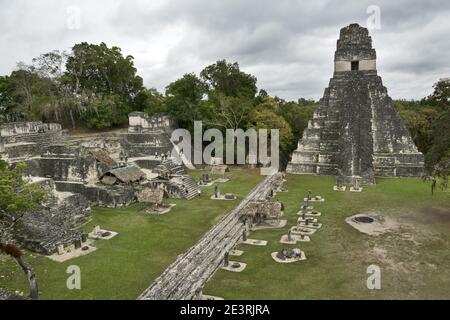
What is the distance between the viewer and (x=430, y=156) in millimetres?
22312

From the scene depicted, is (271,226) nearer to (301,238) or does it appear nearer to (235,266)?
(301,238)

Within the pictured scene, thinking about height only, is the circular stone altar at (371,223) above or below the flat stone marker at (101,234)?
above

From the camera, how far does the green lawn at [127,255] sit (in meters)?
11.4

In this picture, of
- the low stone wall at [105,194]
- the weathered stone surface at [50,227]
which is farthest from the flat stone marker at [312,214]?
the weathered stone surface at [50,227]

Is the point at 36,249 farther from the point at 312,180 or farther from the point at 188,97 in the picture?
the point at 188,97

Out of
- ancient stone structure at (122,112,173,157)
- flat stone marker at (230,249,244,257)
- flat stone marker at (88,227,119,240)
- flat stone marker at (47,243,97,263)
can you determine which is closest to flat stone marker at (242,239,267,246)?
flat stone marker at (230,249,244,257)

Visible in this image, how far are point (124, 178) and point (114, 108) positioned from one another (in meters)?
17.8

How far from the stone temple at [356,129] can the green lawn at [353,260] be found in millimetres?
6611

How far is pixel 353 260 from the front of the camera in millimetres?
13102

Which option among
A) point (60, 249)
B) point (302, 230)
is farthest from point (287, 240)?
point (60, 249)

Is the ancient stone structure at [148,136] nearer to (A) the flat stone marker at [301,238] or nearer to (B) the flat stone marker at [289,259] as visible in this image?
(A) the flat stone marker at [301,238]

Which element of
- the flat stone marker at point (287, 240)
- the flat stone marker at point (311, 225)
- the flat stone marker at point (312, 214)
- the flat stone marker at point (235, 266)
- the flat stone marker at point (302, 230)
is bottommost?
the flat stone marker at point (235, 266)

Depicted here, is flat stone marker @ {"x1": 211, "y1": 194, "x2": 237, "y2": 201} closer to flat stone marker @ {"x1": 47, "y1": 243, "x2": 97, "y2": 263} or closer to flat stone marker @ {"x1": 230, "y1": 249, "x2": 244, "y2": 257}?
flat stone marker @ {"x1": 230, "y1": 249, "x2": 244, "y2": 257}
